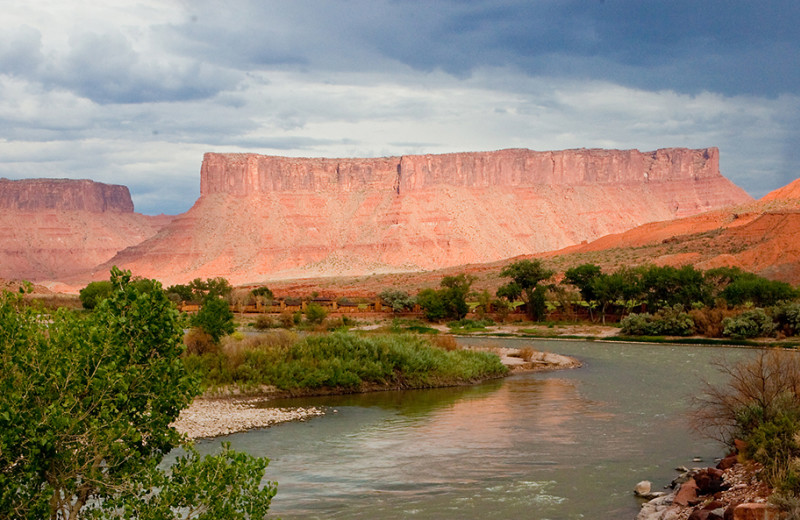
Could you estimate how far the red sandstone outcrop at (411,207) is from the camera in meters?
155

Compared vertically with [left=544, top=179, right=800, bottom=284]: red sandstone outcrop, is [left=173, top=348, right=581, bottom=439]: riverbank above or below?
below

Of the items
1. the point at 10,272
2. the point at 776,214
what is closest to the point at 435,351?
the point at 776,214

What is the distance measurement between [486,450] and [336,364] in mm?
9028

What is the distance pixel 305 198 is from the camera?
174 meters

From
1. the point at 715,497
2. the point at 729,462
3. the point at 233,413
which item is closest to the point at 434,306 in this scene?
the point at 233,413

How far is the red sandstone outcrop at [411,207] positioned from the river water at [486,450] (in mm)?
125485

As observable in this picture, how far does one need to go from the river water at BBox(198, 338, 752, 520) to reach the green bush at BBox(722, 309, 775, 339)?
1346 cm

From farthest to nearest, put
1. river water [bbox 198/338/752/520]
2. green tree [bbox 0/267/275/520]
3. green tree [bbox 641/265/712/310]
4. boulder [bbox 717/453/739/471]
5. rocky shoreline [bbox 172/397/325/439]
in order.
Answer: green tree [bbox 641/265/712/310]
rocky shoreline [bbox 172/397/325/439]
river water [bbox 198/338/752/520]
boulder [bbox 717/453/739/471]
green tree [bbox 0/267/275/520]

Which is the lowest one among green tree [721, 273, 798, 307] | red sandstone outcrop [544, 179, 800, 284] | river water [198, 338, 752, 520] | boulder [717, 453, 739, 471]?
river water [198, 338, 752, 520]

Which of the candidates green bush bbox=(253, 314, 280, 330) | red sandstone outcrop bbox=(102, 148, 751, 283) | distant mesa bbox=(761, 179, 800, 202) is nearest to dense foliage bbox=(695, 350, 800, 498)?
green bush bbox=(253, 314, 280, 330)

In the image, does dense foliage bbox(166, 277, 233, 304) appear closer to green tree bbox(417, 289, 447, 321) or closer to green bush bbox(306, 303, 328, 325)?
green bush bbox(306, 303, 328, 325)

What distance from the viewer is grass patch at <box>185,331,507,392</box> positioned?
23.4 meters

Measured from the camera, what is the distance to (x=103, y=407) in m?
6.48

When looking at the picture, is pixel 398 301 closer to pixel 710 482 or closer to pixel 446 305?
pixel 446 305
